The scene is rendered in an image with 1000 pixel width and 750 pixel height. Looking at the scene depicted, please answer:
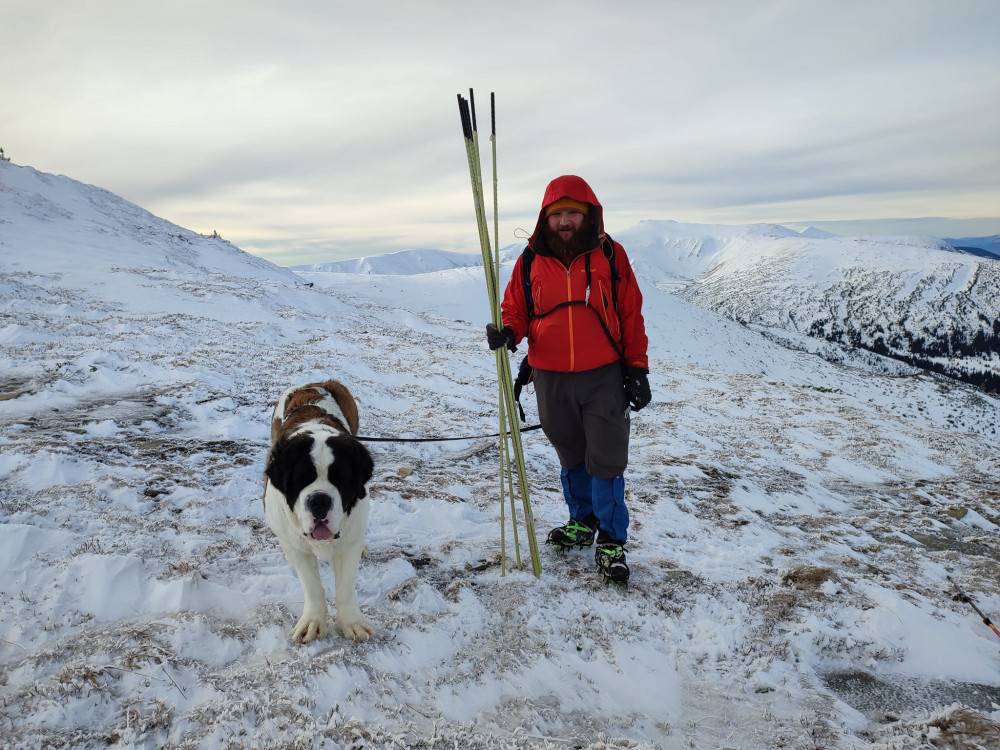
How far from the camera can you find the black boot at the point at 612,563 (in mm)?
4348

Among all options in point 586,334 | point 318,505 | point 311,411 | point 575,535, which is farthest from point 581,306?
point 311,411

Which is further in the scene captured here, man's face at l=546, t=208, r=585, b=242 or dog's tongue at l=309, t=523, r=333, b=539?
man's face at l=546, t=208, r=585, b=242

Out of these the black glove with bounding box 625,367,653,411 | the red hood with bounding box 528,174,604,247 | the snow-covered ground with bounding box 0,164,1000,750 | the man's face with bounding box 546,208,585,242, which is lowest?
the snow-covered ground with bounding box 0,164,1000,750

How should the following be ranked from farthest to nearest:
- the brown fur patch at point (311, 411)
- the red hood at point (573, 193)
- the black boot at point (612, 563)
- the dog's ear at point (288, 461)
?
the brown fur patch at point (311, 411) < the black boot at point (612, 563) < the red hood at point (573, 193) < the dog's ear at point (288, 461)

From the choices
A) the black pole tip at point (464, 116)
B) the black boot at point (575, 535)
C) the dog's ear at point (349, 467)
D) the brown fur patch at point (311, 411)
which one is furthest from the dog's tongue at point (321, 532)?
the black pole tip at point (464, 116)

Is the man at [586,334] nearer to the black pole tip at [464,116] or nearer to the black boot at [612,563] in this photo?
the black boot at [612,563]

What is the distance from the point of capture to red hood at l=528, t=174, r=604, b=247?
405cm

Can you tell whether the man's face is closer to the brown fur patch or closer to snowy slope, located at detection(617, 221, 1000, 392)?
the brown fur patch

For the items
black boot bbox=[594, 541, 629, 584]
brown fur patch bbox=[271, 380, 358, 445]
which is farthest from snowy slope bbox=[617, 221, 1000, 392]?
brown fur patch bbox=[271, 380, 358, 445]

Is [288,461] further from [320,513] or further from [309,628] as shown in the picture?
[309,628]

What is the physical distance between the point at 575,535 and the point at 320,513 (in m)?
2.55

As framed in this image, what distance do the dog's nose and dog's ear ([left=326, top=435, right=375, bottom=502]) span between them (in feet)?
0.49

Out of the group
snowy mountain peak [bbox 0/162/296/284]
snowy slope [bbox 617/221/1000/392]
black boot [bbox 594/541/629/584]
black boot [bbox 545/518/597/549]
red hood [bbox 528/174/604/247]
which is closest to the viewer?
red hood [bbox 528/174/604/247]

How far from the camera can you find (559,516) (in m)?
6.17
